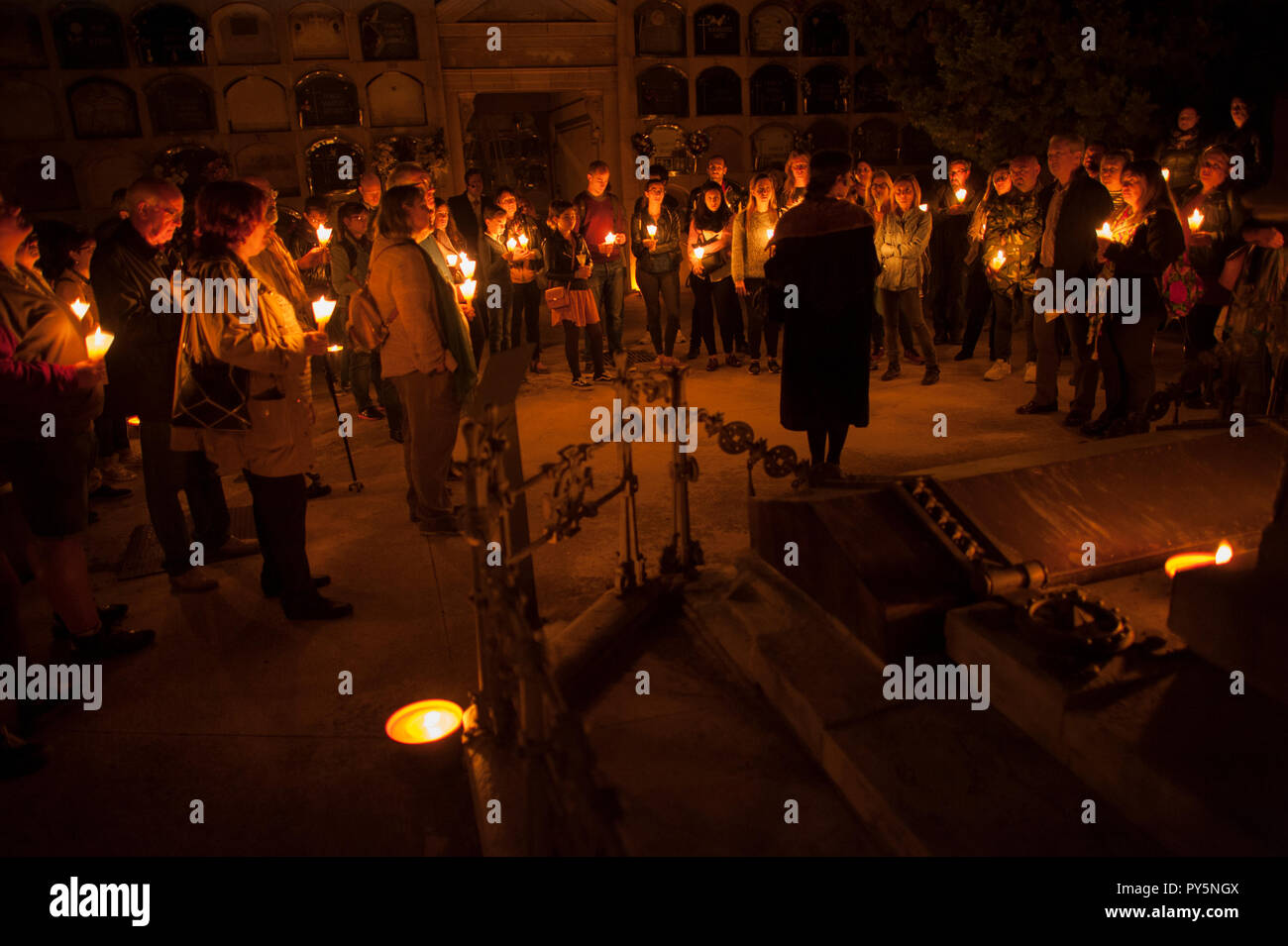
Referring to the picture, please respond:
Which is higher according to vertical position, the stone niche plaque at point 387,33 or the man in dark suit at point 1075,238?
the stone niche plaque at point 387,33

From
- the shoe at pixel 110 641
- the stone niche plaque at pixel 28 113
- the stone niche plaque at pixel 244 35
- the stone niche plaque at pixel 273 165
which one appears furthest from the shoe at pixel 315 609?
the stone niche plaque at pixel 28 113

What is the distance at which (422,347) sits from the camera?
4332 mm

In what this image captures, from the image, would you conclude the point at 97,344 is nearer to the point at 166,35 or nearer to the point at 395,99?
the point at 395,99

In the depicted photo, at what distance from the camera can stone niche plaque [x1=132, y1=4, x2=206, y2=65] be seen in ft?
35.8

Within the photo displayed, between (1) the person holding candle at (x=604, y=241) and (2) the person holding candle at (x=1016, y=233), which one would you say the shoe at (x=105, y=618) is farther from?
(2) the person holding candle at (x=1016, y=233)

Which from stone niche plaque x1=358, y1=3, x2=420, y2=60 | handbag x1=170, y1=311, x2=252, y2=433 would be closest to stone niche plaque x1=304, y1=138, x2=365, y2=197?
stone niche plaque x1=358, y1=3, x2=420, y2=60

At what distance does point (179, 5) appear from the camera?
1103 cm

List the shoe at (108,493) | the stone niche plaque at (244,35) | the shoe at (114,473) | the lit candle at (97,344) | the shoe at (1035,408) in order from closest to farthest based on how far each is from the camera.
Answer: the lit candle at (97,344) → the shoe at (108,493) → the shoe at (114,473) → the shoe at (1035,408) → the stone niche plaque at (244,35)

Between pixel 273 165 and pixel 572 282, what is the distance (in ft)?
19.6

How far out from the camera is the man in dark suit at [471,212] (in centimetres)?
802

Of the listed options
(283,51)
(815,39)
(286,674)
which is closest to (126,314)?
(286,674)

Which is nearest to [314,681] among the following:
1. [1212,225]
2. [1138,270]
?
[1138,270]

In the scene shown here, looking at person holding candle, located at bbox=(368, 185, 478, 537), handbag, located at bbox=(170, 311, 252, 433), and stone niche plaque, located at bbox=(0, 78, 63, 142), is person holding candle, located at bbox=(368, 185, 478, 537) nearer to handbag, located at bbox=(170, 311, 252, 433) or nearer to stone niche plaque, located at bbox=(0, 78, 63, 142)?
handbag, located at bbox=(170, 311, 252, 433)

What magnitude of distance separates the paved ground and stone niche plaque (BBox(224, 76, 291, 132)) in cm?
762
